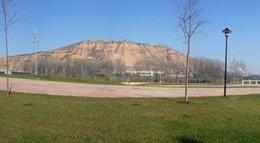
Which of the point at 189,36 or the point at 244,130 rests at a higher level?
the point at 189,36

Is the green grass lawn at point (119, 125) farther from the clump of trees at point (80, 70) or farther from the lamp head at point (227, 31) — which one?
the clump of trees at point (80, 70)

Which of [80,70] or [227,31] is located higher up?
[227,31]

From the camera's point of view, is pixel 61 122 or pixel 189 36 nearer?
pixel 61 122

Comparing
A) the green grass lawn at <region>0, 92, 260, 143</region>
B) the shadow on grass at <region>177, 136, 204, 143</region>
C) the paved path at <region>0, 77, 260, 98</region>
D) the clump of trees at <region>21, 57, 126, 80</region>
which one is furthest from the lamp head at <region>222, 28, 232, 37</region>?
the clump of trees at <region>21, 57, 126, 80</region>

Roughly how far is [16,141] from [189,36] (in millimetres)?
11226

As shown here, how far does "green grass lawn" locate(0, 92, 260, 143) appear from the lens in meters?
8.97

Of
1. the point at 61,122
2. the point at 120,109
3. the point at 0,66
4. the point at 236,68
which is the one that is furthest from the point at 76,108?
the point at 0,66

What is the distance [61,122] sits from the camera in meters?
10.5

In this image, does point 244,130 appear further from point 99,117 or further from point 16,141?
point 16,141

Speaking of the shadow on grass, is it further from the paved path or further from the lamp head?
the lamp head

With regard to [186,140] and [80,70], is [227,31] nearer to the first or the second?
[186,140]

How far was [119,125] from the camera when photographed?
10.2 metres

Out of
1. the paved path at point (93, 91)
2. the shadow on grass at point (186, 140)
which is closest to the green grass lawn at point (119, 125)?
the shadow on grass at point (186, 140)

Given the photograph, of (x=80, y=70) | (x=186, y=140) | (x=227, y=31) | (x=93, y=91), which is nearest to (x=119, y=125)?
(x=186, y=140)
